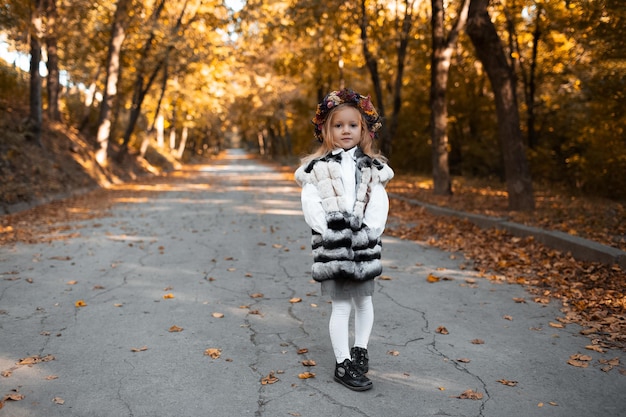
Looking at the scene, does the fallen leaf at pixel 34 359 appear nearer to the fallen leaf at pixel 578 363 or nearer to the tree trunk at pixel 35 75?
the fallen leaf at pixel 578 363

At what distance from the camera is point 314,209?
3.69m

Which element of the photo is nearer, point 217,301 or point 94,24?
point 217,301

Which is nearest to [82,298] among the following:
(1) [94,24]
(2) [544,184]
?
(2) [544,184]

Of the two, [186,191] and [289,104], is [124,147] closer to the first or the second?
[186,191]

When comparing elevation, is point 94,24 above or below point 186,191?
above

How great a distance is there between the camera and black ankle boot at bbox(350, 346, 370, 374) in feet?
12.6

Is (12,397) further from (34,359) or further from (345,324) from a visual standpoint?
(345,324)

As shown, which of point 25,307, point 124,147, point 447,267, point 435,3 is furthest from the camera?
point 124,147

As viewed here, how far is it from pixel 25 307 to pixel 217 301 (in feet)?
6.04

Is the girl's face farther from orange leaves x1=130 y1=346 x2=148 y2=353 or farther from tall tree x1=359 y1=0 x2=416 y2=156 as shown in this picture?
tall tree x1=359 y1=0 x2=416 y2=156

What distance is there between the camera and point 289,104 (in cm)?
4331

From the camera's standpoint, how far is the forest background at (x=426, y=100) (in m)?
9.77

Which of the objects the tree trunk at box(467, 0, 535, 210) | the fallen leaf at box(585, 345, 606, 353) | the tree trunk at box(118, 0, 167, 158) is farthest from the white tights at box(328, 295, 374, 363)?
the tree trunk at box(118, 0, 167, 158)

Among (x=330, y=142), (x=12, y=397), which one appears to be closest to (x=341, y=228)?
(x=330, y=142)
